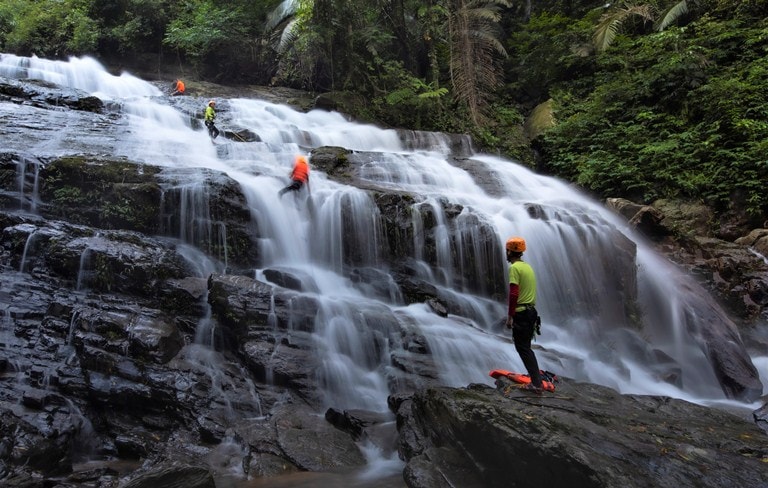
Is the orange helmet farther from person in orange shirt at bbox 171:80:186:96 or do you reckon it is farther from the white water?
person in orange shirt at bbox 171:80:186:96

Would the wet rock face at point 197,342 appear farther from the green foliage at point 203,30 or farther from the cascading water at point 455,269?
the green foliage at point 203,30

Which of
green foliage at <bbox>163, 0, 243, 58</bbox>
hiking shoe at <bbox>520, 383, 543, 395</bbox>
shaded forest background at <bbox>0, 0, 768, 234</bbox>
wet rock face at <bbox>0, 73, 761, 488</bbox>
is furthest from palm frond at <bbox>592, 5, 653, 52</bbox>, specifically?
hiking shoe at <bbox>520, 383, 543, 395</bbox>

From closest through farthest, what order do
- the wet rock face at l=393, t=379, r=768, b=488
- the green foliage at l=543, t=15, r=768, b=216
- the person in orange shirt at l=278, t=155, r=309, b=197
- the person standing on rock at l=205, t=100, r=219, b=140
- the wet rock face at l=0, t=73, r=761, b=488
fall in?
the wet rock face at l=393, t=379, r=768, b=488, the wet rock face at l=0, t=73, r=761, b=488, the person in orange shirt at l=278, t=155, r=309, b=197, the green foliage at l=543, t=15, r=768, b=216, the person standing on rock at l=205, t=100, r=219, b=140

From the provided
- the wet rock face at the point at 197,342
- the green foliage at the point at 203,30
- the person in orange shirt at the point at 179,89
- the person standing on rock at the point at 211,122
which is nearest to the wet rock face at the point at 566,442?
the wet rock face at the point at 197,342

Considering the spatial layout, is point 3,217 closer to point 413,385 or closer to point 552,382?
point 413,385

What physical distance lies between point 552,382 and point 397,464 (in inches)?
77.6

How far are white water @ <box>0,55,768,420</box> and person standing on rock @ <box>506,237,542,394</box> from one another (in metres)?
1.65

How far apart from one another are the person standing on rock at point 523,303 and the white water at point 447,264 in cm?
165

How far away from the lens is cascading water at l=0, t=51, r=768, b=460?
6.69 meters

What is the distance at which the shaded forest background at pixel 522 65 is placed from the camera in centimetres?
1217

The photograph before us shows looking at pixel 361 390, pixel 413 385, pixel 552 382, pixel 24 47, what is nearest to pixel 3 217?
pixel 361 390

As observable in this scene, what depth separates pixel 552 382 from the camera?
17.0ft

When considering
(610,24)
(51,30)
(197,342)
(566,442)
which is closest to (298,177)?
(197,342)

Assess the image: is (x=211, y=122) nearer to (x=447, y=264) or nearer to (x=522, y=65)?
(x=447, y=264)
